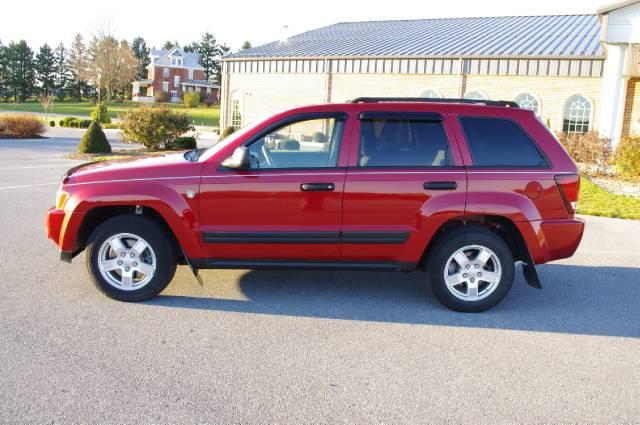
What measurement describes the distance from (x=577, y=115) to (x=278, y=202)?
2535 centimetres

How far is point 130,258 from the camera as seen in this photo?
222 inches

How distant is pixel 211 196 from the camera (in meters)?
5.51

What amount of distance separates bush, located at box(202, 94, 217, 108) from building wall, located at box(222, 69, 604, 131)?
51.9 meters

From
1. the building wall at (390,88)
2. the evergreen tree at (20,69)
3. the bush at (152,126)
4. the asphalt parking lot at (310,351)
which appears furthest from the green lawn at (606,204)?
the evergreen tree at (20,69)

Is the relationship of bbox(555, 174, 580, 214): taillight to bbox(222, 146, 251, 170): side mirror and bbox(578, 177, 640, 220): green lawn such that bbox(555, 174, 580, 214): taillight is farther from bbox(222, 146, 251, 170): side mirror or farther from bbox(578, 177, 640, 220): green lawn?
bbox(578, 177, 640, 220): green lawn

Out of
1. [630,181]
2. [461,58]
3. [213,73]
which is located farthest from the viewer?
[213,73]

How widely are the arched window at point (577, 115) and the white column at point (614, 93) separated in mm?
2467

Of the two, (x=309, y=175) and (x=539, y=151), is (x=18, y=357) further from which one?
(x=539, y=151)

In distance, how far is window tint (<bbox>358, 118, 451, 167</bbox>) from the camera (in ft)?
18.4

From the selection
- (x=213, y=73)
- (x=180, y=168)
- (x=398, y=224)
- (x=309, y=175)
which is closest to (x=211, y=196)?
(x=180, y=168)

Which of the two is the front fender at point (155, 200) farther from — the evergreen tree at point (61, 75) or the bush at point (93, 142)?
the evergreen tree at point (61, 75)

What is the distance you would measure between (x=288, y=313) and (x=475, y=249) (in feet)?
6.06

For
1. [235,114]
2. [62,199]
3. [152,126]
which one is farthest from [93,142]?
[62,199]

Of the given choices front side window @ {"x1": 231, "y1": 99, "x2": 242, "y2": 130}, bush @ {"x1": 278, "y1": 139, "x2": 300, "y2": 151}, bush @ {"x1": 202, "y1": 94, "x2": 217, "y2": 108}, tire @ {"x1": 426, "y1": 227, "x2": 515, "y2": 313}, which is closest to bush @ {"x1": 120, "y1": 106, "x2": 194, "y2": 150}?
front side window @ {"x1": 231, "y1": 99, "x2": 242, "y2": 130}
